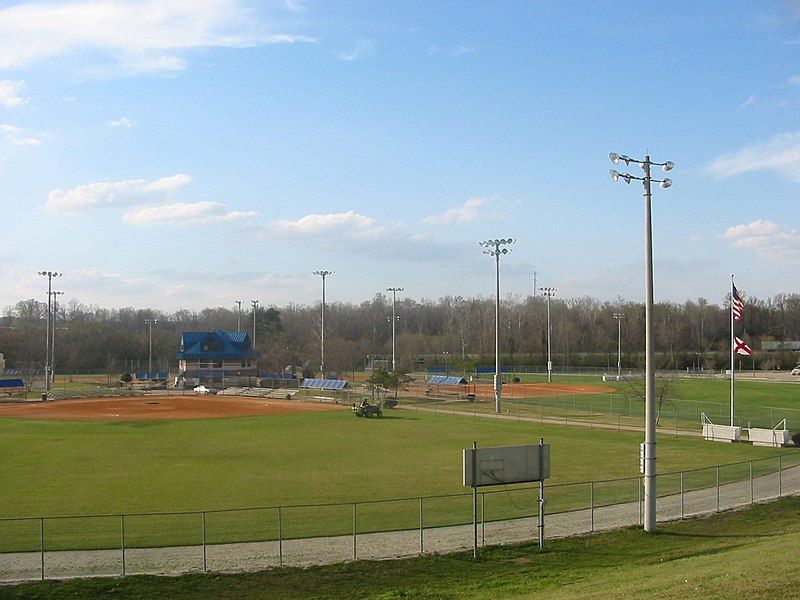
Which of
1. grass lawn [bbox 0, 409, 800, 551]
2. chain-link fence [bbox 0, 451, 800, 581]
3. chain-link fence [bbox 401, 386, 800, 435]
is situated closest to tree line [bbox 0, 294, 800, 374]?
chain-link fence [bbox 401, 386, 800, 435]

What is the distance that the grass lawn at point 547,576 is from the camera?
589 inches

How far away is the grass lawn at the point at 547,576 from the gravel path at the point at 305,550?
44.8 inches

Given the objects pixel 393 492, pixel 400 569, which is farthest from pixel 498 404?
pixel 400 569

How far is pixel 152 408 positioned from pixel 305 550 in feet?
205

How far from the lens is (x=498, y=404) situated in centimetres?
7106

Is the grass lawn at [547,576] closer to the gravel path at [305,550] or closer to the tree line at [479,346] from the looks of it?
the gravel path at [305,550]

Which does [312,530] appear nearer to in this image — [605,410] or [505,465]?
[505,465]

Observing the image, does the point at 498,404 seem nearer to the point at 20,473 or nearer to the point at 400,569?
the point at 20,473

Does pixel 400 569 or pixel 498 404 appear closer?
pixel 400 569

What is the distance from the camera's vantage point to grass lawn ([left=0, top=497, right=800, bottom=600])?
49.1ft

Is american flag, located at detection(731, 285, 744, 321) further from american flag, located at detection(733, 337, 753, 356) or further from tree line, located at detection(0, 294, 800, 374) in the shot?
tree line, located at detection(0, 294, 800, 374)

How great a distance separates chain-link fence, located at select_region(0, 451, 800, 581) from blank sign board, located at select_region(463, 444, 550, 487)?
2432 mm

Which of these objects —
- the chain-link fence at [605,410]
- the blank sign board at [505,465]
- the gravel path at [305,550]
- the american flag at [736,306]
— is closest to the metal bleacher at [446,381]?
the chain-link fence at [605,410]

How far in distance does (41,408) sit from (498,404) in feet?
148
